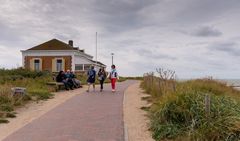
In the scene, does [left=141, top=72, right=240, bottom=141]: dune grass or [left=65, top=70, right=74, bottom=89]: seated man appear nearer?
[left=141, top=72, right=240, bottom=141]: dune grass

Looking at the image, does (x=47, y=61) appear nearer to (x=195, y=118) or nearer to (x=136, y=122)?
(x=136, y=122)

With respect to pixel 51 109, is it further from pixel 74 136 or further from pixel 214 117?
pixel 214 117

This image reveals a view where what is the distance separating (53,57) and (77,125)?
4721 cm

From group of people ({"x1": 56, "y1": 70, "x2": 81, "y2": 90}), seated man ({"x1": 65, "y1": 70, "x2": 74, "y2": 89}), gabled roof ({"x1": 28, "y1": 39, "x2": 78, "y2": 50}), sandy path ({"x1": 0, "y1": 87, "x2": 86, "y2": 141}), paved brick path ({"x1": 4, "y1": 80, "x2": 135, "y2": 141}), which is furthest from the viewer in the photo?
gabled roof ({"x1": 28, "y1": 39, "x2": 78, "y2": 50})

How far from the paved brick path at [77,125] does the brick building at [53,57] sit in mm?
41151

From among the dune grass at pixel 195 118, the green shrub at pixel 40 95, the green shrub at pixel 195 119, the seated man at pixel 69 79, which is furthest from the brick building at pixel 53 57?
the green shrub at pixel 195 119

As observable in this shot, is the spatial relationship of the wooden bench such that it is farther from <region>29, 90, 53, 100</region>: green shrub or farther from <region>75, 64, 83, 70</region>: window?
<region>75, 64, 83, 70</region>: window

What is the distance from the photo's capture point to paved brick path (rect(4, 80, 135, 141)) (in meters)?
11.5

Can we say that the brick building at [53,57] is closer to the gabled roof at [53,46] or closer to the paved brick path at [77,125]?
the gabled roof at [53,46]

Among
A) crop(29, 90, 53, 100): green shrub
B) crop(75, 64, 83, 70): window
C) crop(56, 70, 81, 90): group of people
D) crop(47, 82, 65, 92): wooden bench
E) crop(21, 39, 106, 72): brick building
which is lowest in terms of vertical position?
crop(29, 90, 53, 100): green shrub

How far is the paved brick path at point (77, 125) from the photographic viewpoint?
11.5m

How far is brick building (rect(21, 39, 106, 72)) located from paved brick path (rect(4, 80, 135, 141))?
41151 millimetres

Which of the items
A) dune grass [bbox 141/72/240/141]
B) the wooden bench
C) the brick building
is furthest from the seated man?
the brick building

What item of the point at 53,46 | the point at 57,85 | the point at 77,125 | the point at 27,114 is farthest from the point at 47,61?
the point at 77,125
